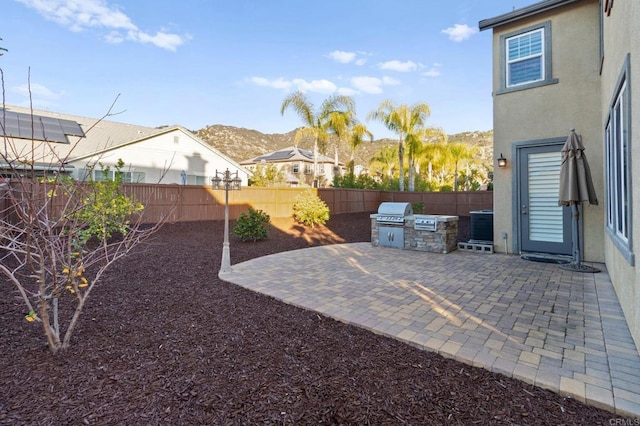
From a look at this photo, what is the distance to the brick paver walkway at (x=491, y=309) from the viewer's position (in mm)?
2369

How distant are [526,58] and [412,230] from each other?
4439mm

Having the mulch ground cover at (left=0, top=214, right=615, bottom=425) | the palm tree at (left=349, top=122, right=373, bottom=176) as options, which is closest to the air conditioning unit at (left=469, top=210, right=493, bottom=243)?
the mulch ground cover at (left=0, top=214, right=615, bottom=425)

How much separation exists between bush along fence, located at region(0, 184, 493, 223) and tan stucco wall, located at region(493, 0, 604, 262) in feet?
24.8

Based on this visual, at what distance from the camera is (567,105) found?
618 cm

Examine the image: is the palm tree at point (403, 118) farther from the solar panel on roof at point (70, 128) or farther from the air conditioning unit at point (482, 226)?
the solar panel on roof at point (70, 128)

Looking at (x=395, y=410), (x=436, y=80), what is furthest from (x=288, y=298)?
(x=436, y=80)

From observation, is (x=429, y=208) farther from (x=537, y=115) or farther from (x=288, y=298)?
(x=288, y=298)

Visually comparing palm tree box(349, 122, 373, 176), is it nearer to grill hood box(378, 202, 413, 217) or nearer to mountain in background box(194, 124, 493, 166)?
grill hood box(378, 202, 413, 217)

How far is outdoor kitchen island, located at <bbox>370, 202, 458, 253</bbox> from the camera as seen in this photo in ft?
23.5

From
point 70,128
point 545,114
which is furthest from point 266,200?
point 70,128

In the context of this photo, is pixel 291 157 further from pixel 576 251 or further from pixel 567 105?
pixel 576 251

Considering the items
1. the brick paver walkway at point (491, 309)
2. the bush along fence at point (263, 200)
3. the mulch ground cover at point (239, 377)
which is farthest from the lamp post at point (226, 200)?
the mulch ground cover at point (239, 377)

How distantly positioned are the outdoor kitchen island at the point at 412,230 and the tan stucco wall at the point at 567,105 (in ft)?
4.04

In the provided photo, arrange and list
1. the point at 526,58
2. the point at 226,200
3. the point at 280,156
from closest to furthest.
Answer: the point at 226,200 < the point at 526,58 < the point at 280,156
